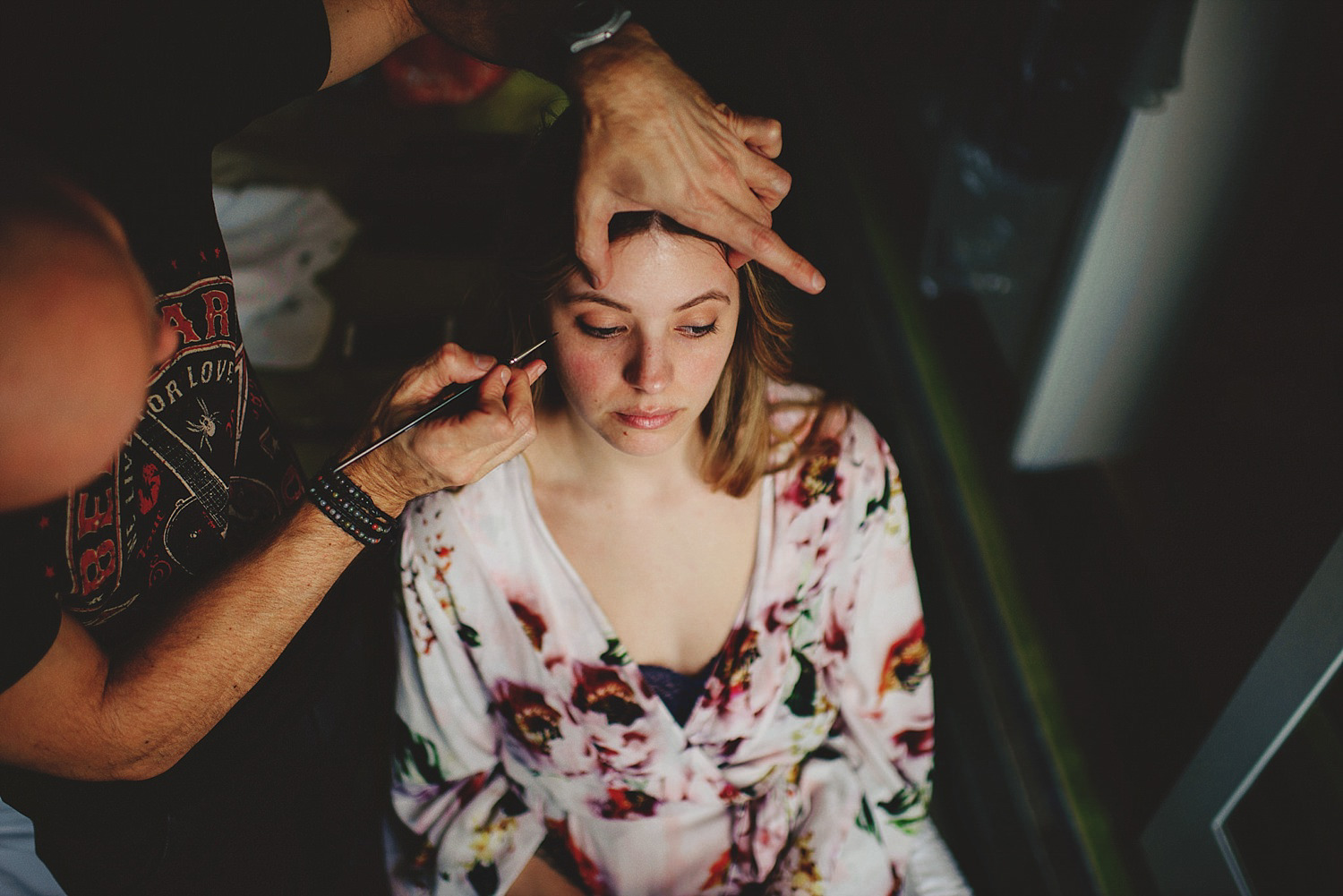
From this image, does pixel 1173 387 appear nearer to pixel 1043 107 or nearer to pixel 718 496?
pixel 1043 107

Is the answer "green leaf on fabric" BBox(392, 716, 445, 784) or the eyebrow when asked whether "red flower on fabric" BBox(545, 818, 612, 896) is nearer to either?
"green leaf on fabric" BBox(392, 716, 445, 784)

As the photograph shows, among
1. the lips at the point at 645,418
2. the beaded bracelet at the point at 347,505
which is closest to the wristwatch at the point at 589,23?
the lips at the point at 645,418

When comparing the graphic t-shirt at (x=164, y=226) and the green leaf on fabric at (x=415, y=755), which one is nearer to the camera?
the graphic t-shirt at (x=164, y=226)

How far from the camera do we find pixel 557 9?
1.03 meters

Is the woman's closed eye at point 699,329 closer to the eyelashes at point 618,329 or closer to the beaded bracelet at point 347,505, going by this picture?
the eyelashes at point 618,329

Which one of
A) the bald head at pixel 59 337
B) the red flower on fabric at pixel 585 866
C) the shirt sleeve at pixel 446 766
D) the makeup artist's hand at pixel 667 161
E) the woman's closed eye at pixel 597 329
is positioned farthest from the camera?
the red flower on fabric at pixel 585 866

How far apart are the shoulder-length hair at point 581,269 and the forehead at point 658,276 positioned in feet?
0.04

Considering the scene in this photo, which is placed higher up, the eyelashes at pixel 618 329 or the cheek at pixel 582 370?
the eyelashes at pixel 618 329

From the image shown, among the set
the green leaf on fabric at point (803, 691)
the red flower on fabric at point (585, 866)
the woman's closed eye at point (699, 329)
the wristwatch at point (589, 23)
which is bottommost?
the red flower on fabric at point (585, 866)

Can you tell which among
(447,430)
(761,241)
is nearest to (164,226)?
(447,430)

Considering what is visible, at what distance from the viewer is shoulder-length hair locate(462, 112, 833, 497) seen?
3.56 ft

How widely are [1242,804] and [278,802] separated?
6.19 ft

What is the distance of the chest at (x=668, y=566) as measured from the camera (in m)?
1.35

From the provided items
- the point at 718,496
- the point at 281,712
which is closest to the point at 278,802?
the point at 281,712
